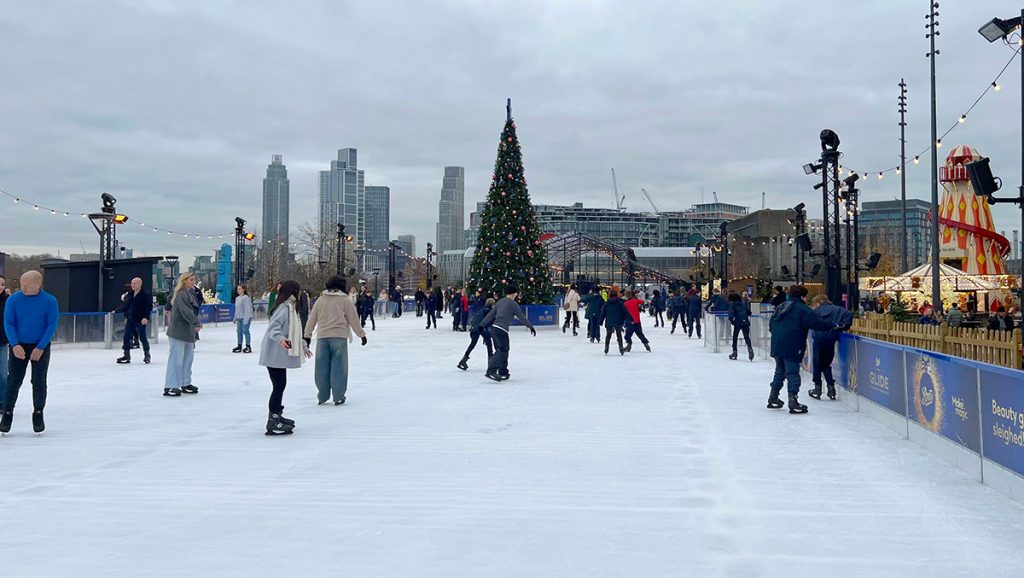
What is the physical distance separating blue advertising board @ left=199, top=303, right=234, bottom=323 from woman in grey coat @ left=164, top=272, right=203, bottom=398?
18823 millimetres

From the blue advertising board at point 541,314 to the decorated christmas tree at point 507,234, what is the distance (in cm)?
47

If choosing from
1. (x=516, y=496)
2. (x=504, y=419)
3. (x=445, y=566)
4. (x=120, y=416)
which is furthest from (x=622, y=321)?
(x=445, y=566)

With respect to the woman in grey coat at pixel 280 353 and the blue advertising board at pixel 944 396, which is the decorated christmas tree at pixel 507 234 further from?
Result: the blue advertising board at pixel 944 396

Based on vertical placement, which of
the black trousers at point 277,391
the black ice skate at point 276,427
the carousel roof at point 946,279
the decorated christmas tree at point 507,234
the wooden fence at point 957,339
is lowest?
the black ice skate at point 276,427

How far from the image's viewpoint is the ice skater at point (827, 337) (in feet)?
31.2

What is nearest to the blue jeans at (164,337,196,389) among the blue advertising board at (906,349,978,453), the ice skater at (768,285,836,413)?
the ice skater at (768,285,836,413)

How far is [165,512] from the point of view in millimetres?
4641

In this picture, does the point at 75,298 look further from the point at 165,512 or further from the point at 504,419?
the point at 165,512

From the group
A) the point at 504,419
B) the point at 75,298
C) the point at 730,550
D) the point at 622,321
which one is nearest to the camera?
the point at 730,550

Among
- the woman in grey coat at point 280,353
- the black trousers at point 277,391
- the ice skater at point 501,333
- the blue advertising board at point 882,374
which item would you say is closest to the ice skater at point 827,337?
the blue advertising board at point 882,374

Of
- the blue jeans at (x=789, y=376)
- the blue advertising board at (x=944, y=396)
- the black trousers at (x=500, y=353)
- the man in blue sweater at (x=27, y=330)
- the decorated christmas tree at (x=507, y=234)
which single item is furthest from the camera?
the decorated christmas tree at (x=507, y=234)

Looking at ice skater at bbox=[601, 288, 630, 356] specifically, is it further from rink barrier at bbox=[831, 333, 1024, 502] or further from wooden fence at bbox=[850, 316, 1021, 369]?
rink barrier at bbox=[831, 333, 1024, 502]

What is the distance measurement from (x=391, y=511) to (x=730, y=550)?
195 cm


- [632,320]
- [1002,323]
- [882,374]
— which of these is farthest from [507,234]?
[882,374]
